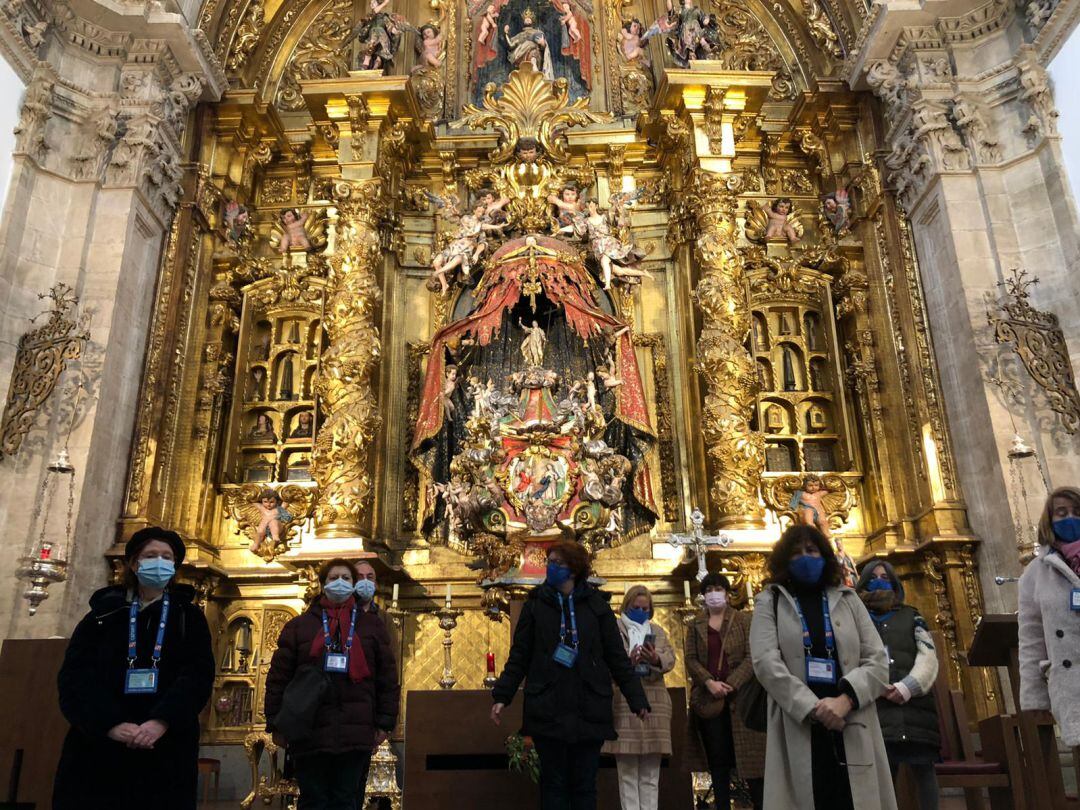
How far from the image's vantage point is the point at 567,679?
3.78 m

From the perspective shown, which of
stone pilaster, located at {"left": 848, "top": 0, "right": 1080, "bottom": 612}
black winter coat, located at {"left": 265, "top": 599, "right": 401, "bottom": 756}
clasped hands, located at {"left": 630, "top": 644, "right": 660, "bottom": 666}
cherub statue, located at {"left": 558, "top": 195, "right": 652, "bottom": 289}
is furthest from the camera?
cherub statue, located at {"left": 558, "top": 195, "right": 652, "bottom": 289}

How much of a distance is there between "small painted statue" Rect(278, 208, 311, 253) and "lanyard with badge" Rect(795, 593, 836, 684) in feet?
32.9

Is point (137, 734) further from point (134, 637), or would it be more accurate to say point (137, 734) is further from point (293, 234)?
point (293, 234)

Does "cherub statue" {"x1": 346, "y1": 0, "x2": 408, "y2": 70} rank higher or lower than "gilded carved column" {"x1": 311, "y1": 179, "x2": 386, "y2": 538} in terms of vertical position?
higher

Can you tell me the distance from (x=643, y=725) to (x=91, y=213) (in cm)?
801

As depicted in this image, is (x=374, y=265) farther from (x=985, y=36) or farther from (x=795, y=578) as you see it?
(x=795, y=578)

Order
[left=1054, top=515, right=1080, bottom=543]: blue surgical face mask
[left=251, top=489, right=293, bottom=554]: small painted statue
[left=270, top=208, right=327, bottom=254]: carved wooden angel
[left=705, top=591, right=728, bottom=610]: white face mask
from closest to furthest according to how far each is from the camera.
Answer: [left=1054, top=515, right=1080, bottom=543]: blue surgical face mask
[left=705, top=591, right=728, bottom=610]: white face mask
[left=251, top=489, right=293, bottom=554]: small painted statue
[left=270, top=208, right=327, bottom=254]: carved wooden angel

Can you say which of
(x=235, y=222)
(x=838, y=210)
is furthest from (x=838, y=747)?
(x=235, y=222)

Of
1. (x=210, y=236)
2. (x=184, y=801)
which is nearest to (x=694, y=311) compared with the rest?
(x=210, y=236)

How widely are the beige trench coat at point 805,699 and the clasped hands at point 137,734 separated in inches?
85.4

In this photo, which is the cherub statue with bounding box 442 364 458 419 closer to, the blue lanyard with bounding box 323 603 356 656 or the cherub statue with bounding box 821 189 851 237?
the cherub statue with bounding box 821 189 851 237

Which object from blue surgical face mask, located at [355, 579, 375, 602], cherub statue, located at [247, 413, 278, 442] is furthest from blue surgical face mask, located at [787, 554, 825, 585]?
cherub statue, located at [247, 413, 278, 442]

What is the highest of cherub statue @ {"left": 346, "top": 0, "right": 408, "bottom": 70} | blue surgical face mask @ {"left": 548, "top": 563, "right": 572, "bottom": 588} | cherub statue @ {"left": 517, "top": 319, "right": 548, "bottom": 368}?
cherub statue @ {"left": 346, "top": 0, "right": 408, "bottom": 70}

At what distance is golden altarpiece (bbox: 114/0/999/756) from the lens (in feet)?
31.0
